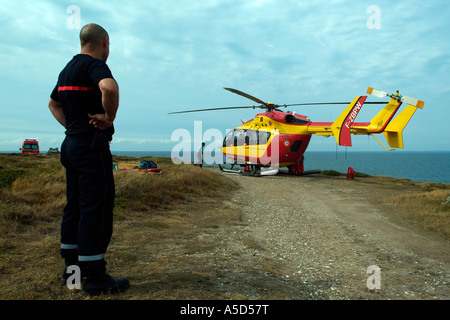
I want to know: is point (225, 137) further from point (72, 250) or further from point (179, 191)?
point (72, 250)

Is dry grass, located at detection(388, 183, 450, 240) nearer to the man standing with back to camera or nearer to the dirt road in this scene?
the dirt road

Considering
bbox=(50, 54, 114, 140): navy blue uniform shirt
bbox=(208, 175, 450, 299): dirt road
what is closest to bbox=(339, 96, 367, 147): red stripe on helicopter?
bbox=(208, 175, 450, 299): dirt road

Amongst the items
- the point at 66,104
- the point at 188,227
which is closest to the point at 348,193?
the point at 188,227

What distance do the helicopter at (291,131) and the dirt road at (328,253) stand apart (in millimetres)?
5956

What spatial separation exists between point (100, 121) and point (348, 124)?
14.2 metres

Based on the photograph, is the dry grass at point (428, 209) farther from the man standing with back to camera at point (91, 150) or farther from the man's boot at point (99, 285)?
the man standing with back to camera at point (91, 150)

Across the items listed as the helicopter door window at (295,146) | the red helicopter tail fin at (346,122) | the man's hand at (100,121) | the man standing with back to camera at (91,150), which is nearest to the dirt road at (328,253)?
the man standing with back to camera at (91,150)

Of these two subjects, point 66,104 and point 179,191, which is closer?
point 66,104

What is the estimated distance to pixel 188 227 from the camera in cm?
640

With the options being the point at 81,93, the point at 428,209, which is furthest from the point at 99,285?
the point at 428,209

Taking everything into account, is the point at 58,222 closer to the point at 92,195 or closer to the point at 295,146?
the point at 92,195

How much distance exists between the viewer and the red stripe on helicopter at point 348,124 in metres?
14.7

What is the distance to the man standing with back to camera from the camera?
298 centimetres
